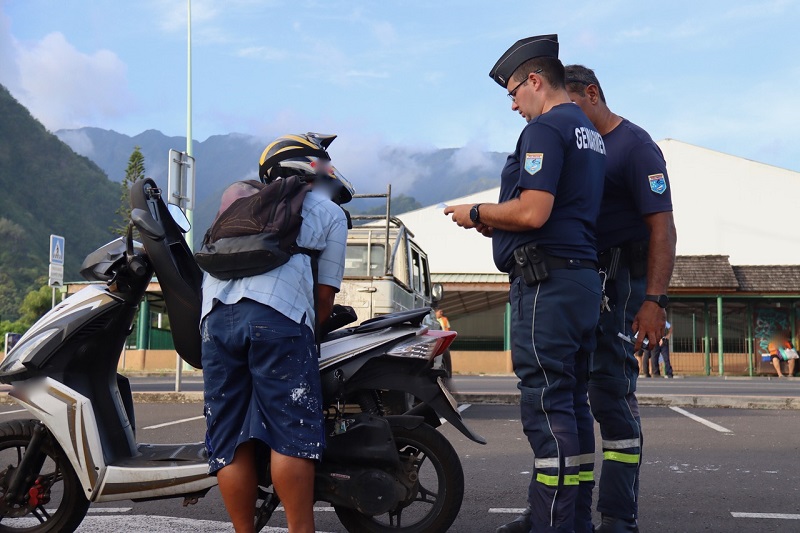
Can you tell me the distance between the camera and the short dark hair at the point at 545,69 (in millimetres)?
3729

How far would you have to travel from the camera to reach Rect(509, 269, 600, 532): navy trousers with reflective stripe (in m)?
3.51

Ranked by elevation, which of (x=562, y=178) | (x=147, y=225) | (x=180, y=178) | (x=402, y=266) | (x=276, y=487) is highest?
(x=180, y=178)

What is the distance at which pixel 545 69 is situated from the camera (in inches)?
147

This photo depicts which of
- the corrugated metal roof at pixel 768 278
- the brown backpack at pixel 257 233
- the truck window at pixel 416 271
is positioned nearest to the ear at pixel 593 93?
the brown backpack at pixel 257 233

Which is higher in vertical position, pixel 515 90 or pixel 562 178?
pixel 515 90

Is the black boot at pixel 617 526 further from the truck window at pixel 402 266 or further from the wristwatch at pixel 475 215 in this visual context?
the truck window at pixel 402 266

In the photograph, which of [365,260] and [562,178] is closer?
[562,178]

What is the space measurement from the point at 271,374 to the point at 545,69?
161 centimetres

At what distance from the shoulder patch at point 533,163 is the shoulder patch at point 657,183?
88cm

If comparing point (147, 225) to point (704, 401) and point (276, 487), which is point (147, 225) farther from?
point (704, 401)

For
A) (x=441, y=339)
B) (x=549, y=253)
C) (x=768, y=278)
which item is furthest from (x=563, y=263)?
(x=768, y=278)

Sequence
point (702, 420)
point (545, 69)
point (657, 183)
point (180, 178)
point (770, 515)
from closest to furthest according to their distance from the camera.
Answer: point (545, 69) → point (657, 183) → point (770, 515) → point (702, 420) → point (180, 178)

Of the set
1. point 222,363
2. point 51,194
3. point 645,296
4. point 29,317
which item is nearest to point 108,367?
point 222,363

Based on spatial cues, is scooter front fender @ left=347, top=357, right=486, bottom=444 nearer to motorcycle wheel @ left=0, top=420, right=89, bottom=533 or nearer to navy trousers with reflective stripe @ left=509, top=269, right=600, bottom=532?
navy trousers with reflective stripe @ left=509, top=269, right=600, bottom=532
